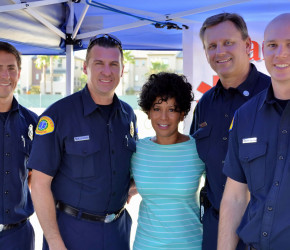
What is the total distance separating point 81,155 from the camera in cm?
232

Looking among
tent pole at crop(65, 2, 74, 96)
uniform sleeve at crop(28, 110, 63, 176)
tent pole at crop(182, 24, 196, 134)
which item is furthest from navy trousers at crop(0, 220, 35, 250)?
tent pole at crop(65, 2, 74, 96)

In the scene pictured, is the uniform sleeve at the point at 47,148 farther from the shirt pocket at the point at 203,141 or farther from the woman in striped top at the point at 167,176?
the shirt pocket at the point at 203,141

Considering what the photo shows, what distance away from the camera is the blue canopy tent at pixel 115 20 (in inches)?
136

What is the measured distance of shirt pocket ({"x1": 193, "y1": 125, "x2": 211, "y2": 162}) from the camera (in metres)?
2.36

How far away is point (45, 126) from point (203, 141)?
1.00 metres

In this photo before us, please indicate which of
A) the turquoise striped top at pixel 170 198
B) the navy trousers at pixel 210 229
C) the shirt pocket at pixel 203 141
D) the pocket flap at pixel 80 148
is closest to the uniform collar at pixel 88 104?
the pocket flap at pixel 80 148

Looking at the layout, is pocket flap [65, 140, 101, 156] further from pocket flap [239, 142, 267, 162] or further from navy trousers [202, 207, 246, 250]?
pocket flap [239, 142, 267, 162]

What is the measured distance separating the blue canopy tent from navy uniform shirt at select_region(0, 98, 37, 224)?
0.97 m

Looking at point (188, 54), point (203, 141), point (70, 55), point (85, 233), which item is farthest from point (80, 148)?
point (70, 55)

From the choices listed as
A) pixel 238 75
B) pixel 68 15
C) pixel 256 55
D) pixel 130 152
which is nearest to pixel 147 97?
pixel 130 152

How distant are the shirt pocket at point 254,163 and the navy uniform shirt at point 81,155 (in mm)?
909

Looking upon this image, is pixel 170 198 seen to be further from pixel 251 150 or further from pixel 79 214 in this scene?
pixel 251 150

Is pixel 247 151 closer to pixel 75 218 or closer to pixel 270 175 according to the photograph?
pixel 270 175

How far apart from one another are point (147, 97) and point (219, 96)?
482 mm
